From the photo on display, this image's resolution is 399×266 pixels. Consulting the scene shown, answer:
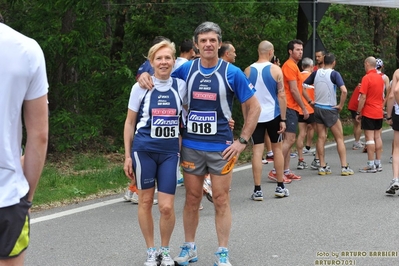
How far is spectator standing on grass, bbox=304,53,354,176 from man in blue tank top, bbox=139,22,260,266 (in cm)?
569

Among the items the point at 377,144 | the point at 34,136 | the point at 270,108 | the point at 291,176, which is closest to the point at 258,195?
the point at 270,108

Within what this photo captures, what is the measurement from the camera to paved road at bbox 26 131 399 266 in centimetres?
598

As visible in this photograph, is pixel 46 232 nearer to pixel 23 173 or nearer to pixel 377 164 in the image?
pixel 23 173

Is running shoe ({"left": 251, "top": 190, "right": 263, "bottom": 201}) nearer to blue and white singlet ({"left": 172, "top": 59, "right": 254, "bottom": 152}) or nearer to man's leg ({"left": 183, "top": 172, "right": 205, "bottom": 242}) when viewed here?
man's leg ({"left": 183, "top": 172, "right": 205, "bottom": 242})

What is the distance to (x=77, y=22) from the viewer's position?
498 inches

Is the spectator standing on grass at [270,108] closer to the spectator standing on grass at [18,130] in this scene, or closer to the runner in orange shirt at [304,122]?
the runner in orange shirt at [304,122]

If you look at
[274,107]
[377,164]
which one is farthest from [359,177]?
[274,107]

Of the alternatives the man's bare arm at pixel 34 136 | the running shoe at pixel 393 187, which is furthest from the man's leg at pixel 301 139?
the man's bare arm at pixel 34 136

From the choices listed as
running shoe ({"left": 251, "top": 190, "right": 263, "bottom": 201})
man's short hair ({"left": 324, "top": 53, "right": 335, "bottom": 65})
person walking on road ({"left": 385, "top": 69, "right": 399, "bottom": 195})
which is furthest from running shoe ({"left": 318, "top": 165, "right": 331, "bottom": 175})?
running shoe ({"left": 251, "top": 190, "right": 263, "bottom": 201})

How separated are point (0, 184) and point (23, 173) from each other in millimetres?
135

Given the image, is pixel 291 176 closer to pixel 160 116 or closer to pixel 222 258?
pixel 222 258

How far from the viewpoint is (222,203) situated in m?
5.64

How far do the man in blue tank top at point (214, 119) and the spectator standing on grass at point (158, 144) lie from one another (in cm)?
11

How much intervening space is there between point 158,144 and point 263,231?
1932mm
